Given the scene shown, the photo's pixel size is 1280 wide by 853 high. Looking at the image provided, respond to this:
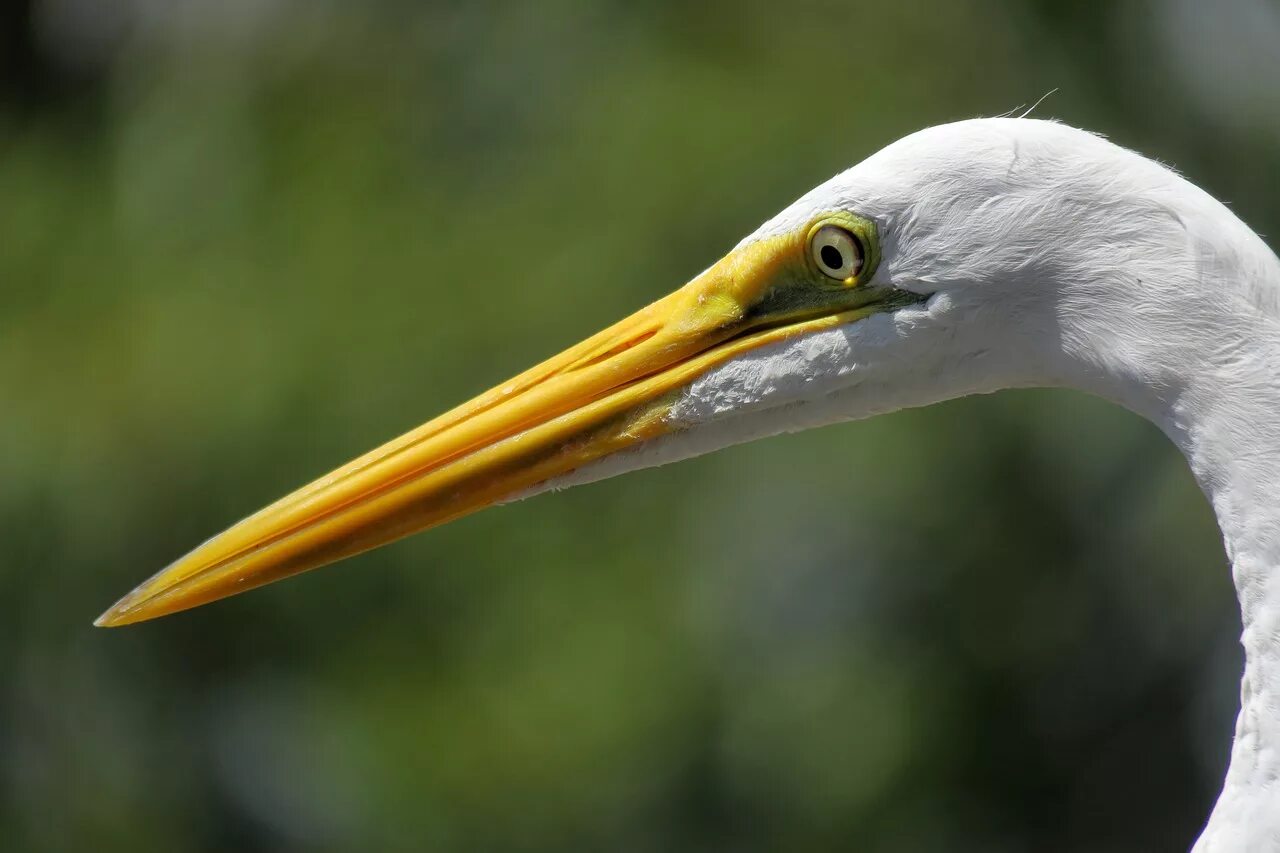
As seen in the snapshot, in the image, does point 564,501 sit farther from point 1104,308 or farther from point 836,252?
point 1104,308

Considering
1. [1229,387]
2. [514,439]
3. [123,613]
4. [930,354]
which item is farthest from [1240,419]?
[123,613]

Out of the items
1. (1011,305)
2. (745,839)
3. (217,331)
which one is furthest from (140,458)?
(1011,305)

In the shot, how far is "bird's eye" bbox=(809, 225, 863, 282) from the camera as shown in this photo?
1.82 meters

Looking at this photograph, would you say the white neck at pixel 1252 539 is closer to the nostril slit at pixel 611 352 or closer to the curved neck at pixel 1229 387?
the curved neck at pixel 1229 387

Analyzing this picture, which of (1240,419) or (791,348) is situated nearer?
(1240,419)

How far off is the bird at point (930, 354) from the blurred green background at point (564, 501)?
380 cm

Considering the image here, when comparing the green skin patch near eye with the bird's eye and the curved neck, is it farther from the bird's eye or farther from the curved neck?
the curved neck

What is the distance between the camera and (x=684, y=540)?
20.0 feet

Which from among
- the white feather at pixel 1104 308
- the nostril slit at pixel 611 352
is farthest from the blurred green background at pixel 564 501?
the white feather at pixel 1104 308

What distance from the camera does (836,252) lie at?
6.05ft

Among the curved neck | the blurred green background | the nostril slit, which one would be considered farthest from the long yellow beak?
the blurred green background

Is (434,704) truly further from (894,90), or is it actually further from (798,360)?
(798,360)

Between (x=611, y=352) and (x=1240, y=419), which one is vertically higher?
(x=611, y=352)

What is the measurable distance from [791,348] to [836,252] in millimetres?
164
